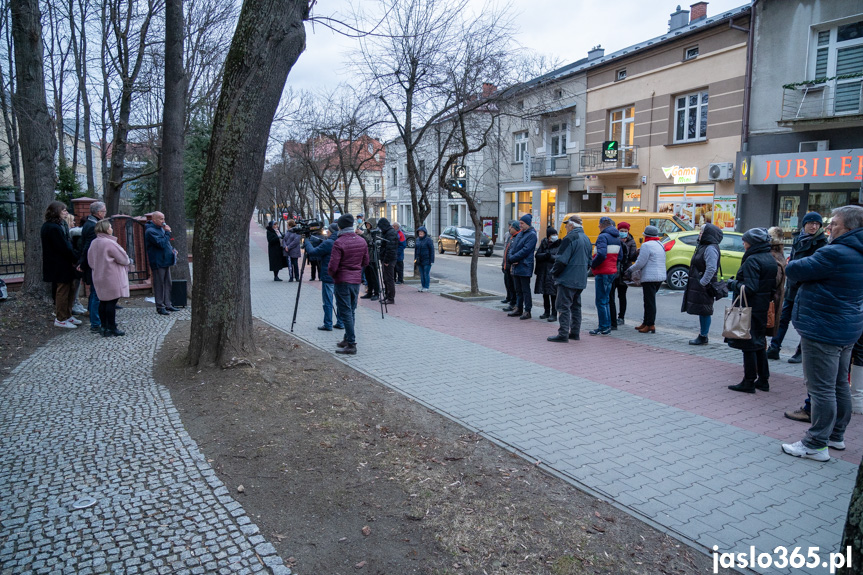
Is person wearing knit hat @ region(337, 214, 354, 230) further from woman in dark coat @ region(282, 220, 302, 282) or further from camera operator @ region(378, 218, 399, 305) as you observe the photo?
woman in dark coat @ region(282, 220, 302, 282)

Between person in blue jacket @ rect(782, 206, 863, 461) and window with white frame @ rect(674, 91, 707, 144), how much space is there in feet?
68.4

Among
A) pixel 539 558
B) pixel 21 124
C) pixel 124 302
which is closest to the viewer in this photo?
pixel 539 558

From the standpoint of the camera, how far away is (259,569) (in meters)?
2.95

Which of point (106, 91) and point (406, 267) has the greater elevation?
point (106, 91)

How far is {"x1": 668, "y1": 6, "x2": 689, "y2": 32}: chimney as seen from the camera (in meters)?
27.3

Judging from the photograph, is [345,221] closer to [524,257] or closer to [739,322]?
[524,257]

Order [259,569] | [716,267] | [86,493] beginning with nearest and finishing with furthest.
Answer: [259,569] → [86,493] → [716,267]

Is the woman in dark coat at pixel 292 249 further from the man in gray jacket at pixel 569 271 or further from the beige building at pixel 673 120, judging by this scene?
the beige building at pixel 673 120

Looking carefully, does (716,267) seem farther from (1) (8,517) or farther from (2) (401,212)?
(2) (401,212)

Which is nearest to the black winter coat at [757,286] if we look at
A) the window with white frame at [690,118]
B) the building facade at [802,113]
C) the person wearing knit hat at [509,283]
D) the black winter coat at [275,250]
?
the person wearing knit hat at [509,283]

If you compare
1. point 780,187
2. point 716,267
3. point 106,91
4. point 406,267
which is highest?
point 106,91

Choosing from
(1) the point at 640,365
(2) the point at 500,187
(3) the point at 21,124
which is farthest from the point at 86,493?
(2) the point at 500,187

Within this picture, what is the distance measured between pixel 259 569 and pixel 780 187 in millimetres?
22559

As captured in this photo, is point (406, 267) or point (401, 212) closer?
point (406, 267)
